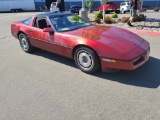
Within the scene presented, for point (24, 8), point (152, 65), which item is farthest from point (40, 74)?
point (24, 8)

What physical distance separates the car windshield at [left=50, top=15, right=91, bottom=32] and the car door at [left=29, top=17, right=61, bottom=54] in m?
0.20

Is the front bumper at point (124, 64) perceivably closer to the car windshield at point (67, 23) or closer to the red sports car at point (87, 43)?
the red sports car at point (87, 43)

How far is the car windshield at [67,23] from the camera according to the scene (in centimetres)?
503

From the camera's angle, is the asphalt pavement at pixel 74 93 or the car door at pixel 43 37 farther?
the car door at pixel 43 37

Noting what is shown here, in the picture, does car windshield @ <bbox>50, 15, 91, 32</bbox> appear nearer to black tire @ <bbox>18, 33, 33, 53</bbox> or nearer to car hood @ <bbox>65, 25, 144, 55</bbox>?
car hood @ <bbox>65, 25, 144, 55</bbox>

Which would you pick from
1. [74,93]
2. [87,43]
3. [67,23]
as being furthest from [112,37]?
[74,93]

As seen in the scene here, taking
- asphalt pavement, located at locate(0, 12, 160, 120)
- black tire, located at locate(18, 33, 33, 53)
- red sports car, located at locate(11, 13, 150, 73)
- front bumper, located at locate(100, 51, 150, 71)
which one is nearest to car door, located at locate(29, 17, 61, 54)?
red sports car, located at locate(11, 13, 150, 73)

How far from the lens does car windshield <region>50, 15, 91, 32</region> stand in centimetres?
503

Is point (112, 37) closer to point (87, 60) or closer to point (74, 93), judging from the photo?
point (87, 60)

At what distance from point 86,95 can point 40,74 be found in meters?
1.53

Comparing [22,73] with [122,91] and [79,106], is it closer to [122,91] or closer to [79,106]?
[79,106]

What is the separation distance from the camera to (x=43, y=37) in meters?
5.23

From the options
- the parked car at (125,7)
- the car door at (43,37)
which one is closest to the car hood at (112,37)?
the car door at (43,37)

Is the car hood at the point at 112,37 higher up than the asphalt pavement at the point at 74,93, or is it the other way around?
the car hood at the point at 112,37
